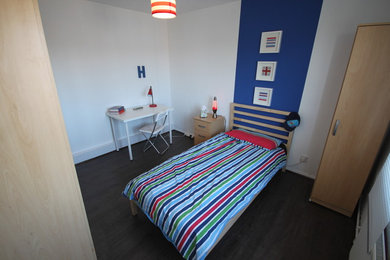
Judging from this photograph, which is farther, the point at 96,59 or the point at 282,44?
the point at 96,59

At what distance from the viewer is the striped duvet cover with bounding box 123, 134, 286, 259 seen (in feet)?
4.45

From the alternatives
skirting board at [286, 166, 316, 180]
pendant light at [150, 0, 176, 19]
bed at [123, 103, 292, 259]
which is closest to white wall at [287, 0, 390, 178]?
skirting board at [286, 166, 316, 180]

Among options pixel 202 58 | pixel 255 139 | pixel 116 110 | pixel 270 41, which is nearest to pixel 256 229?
pixel 255 139

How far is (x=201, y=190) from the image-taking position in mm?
1692

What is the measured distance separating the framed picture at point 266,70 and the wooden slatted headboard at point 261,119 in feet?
1.52

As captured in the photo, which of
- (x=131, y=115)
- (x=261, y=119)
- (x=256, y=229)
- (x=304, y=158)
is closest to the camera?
(x=256, y=229)

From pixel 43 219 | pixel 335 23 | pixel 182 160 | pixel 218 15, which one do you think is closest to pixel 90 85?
pixel 182 160

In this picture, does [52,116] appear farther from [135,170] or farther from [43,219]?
[135,170]

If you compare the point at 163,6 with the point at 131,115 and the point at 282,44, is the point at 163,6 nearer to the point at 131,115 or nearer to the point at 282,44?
the point at 282,44

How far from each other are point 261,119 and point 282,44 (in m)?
1.10

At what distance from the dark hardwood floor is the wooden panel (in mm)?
870

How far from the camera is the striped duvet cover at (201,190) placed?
1.36 metres

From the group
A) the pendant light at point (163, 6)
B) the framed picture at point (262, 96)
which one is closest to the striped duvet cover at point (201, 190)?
the framed picture at point (262, 96)

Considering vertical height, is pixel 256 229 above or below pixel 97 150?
below
